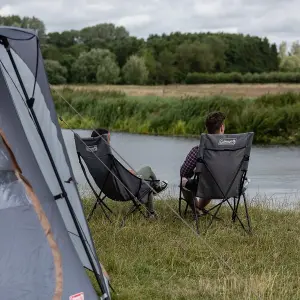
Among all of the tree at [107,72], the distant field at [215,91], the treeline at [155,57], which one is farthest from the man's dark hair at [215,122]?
the tree at [107,72]

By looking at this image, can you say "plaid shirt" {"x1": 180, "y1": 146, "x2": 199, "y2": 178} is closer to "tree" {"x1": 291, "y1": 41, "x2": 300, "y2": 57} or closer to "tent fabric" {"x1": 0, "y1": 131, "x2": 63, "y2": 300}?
"tent fabric" {"x1": 0, "y1": 131, "x2": 63, "y2": 300}

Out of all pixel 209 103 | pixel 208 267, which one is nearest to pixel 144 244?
pixel 208 267

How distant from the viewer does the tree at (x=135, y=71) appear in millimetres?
41969

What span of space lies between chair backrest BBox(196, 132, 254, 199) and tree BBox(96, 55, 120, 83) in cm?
3275

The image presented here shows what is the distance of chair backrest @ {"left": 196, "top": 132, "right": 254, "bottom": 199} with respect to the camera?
17.6ft

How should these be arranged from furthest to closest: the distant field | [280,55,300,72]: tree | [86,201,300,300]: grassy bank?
[280,55,300,72]: tree, the distant field, [86,201,300,300]: grassy bank

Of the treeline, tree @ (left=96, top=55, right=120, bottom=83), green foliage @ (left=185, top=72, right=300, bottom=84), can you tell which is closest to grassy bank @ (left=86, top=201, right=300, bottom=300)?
the treeline

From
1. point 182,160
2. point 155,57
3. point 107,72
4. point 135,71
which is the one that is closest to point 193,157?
point 182,160

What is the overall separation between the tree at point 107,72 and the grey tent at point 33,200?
34.3m

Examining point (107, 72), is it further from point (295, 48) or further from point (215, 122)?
point (295, 48)

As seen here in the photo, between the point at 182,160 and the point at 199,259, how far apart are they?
933 cm

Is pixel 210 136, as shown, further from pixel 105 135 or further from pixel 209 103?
pixel 209 103

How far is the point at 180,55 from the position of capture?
5188cm

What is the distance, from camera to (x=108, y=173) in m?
5.74
